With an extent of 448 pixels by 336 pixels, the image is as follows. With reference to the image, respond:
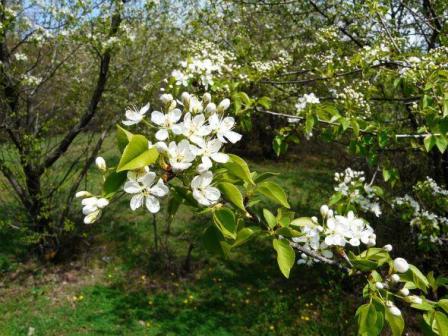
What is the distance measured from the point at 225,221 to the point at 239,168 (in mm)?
158

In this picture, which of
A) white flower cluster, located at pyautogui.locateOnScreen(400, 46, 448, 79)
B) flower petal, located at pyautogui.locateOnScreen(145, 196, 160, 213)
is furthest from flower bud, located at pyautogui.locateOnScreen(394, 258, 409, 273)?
white flower cluster, located at pyautogui.locateOnScreen(400, 46, 448, 79)

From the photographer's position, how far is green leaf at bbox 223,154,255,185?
4.04ft

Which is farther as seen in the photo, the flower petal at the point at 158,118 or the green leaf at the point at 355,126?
the green leaf at the point at 355,126

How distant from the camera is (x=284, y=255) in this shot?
1.35 meters

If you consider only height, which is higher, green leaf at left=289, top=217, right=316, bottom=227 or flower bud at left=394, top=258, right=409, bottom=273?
green leaf at left=289, top=217, right=316, bottom=227

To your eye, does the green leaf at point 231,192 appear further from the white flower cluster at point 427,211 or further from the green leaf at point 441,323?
the white flower cluster at point 427,211

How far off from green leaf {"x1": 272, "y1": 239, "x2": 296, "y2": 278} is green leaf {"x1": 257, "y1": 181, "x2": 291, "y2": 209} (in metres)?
0.14

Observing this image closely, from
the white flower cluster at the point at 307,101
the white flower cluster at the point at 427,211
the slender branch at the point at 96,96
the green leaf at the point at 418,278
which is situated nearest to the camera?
the green leaf at the point at 418,278

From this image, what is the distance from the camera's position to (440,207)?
368cm

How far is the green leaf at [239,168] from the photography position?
123cm

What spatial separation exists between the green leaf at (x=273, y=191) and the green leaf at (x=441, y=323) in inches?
24.5

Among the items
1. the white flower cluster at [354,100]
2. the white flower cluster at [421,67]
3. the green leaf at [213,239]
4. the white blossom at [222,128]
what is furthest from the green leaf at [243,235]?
the white flower cluster at [354,100]

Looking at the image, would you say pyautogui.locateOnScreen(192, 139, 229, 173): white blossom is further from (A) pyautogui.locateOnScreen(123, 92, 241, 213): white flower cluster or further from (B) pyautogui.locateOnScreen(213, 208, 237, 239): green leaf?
(B) pyautogui.locateOnScreen(213, 208, 237, 239): green leaf

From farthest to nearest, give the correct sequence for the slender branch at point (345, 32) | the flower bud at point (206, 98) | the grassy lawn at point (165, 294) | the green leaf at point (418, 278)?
1. the grassy lawn at point (165, 294)
2. the slender branch at point (345, 32)
3. the green leaf at point (418, 278)
4. the flower bud at point (206, 98)
